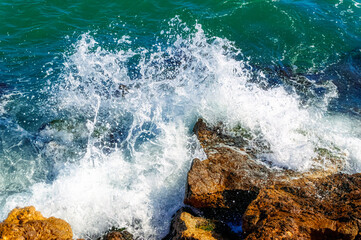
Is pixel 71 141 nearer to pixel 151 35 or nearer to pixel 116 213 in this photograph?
pixel 116 213

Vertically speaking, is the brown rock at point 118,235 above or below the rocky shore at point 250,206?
below

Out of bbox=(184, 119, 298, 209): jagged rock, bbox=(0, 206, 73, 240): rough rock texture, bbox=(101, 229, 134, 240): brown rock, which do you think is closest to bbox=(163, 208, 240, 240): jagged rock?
bbox=(184, 119, 298, 209): jagged rock

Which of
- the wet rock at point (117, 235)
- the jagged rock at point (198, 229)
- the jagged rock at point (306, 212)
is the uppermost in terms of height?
the jagged rock at point (306, 212)

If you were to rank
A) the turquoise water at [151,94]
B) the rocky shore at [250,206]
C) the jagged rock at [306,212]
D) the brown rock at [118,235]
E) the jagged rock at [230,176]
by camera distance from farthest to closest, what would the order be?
the turquoise water at [151,94]
the jagged rock at [230,176]
the brown rock at [118,235]
the rocky shore at [250,206]
the jagged rock at [306,212]

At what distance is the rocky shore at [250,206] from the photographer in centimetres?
370

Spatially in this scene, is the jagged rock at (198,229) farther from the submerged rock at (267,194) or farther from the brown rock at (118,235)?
the brown rock at (118,235)

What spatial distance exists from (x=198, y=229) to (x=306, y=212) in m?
1.59

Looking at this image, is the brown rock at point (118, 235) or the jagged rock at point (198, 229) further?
the brown rock at point (118, 235)

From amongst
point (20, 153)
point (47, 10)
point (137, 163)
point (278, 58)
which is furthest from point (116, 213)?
point (47, 10)

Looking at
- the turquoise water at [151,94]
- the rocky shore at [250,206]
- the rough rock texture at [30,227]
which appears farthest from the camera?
the turquoise water at [151,94]

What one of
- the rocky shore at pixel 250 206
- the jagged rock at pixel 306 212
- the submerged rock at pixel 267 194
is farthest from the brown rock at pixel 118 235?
the jagged rock at pixel 306 212

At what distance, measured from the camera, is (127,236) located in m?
5.02

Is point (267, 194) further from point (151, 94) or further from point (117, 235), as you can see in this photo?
point (151, 94)

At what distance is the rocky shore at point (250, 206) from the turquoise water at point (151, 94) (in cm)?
55
